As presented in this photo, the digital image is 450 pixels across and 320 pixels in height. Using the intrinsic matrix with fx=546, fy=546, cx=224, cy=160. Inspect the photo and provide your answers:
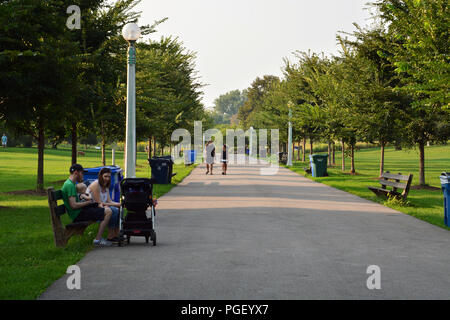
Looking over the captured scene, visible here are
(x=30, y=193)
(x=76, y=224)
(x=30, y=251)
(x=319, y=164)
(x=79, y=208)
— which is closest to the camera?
(x=30, y=251)

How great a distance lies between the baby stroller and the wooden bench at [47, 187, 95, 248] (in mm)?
686

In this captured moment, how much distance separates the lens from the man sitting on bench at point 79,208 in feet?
28.8

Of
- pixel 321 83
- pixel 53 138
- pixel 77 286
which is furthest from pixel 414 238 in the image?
pixel 321 83

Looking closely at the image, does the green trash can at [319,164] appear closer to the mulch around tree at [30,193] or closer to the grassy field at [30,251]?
the mulch around tree at [30,193]

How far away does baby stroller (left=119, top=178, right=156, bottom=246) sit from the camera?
9.10 m

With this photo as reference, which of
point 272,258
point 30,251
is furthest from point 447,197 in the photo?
point 30,251

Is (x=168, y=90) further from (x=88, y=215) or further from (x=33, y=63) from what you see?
(x=88, y=215)

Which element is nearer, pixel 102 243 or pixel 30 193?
pixel 102 243

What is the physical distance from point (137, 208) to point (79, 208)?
957 mm

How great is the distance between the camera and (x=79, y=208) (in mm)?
8922

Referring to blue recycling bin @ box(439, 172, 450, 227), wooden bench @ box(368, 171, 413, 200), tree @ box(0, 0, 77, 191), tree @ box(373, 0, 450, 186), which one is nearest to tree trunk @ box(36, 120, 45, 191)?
tree @ box(0, 0, 77, 191)

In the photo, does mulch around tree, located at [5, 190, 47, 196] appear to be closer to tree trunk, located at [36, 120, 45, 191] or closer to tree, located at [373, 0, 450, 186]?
tree trunk, located at [36, 120, 45, 191]

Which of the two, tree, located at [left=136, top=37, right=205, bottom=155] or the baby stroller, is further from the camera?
tree, located at [left=136, top=37, right=205, bottom=155]
